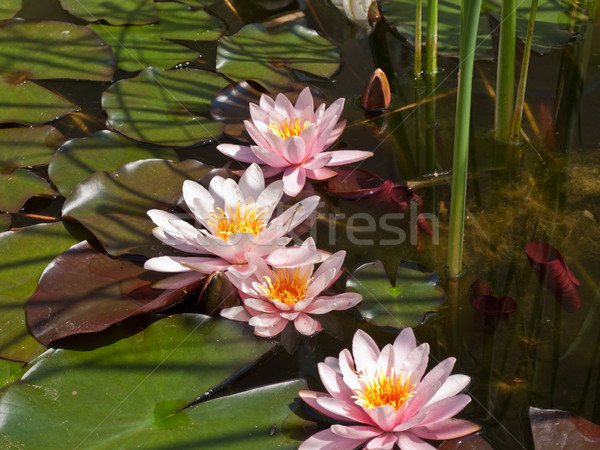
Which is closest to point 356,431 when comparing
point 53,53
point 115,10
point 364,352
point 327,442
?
point 327,442

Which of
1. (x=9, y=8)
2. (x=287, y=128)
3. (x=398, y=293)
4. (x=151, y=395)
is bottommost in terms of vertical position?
(x=151, y=395)

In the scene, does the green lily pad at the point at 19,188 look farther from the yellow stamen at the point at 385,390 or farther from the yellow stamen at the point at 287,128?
the yellow stamen at the point at 385,390

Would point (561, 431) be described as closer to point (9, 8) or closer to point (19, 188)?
point (19, 188)

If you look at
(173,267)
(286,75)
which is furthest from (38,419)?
(286,75)

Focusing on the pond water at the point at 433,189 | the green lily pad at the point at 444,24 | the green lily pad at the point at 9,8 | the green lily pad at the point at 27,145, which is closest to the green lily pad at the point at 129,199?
the pond water at the point at 433,189

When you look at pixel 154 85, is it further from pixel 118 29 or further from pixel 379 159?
pixel 379 159

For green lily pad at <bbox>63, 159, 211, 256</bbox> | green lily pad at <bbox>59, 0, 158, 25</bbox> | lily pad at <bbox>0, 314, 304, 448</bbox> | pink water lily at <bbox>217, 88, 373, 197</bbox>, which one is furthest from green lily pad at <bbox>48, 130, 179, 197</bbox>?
green lily pad at <bbox>59, 0, 158, 25</bbox>
